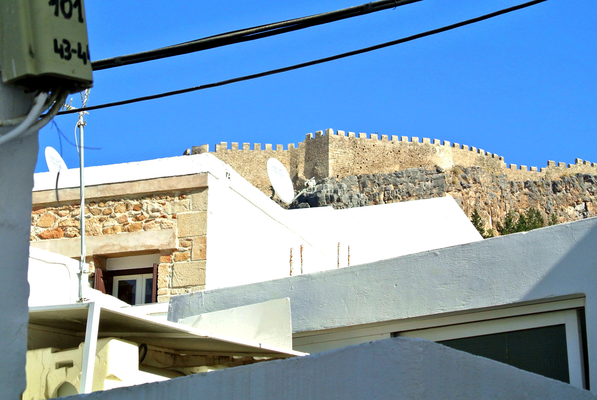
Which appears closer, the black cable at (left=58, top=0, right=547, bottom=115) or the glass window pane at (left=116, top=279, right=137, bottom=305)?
the black cable at (left=58, top=0, right=547, bottom=115)

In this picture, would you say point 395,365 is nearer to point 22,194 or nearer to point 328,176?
point 22,194

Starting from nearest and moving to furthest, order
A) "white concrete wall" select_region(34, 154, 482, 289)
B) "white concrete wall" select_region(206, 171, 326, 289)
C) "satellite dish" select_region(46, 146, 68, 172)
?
"white concrete wall" select_region(206, 171, 326, 289), "white concrete wall" select_region(34, 154, 482, 289), "satellite dish" select_region(46, 146, 68, 172)

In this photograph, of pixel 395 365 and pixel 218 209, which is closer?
pixel 395 365

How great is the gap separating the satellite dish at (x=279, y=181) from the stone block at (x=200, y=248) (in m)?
4.27

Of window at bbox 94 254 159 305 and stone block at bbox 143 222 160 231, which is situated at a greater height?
stone block at bbox 143 222 160 231

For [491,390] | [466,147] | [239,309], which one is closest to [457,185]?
[466,147]

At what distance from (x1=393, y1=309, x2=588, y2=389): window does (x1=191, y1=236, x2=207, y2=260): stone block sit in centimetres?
483

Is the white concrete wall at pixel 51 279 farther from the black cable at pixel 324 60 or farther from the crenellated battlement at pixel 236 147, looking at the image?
the crenellated battlement at pixel 236 147

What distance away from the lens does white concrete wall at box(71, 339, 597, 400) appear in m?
2.78

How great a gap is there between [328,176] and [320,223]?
37.5 metres

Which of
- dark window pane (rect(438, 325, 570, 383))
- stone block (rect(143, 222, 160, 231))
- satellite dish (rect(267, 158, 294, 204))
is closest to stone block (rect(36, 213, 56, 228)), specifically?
stone block (rect(143, 222, 160, 231))

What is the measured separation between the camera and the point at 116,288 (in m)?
10.3

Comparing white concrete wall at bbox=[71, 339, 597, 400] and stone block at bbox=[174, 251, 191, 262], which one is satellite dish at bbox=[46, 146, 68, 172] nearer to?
stone block at bbox=[174, 251, 191, 262]

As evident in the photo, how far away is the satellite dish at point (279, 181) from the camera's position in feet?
45.9
